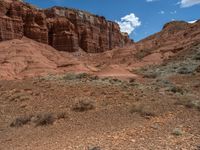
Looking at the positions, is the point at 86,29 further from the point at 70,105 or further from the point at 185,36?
the point at 70,105

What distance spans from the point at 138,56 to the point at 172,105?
4395 cm

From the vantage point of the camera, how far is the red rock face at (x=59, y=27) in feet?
186

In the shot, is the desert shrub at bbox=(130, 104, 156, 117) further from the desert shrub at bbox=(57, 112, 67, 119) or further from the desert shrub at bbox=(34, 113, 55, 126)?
the desert shrub at bbox=(34, 113, 55, 126)

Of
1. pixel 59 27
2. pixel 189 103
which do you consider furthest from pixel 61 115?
pixel 59 27

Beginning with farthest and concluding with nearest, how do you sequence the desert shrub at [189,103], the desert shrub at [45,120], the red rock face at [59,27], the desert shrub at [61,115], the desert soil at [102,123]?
the red rock face at [59,27] → the desert shrub at [189,103] → the desert shrub at [61,115] → the desert shrub at [45,120] → the desert soil at [102,123]

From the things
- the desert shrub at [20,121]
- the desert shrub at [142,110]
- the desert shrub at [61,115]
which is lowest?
the desert shrub at [20,121]

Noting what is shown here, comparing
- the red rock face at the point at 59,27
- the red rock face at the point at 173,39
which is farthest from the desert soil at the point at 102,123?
the red rock face at the point at 59,27

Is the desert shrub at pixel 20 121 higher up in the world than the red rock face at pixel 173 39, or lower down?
lower down

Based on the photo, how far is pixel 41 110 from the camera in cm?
1223

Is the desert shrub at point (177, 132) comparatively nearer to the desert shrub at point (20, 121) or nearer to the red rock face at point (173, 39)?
the desert shrub at point (20, 121)

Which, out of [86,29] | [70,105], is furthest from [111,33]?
[70,105]

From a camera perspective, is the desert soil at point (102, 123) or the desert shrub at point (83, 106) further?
the desert shrub at point (83, 106)

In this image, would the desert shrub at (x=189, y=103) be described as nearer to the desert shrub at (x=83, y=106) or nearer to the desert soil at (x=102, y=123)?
the desert soil at (x=102, y=123)

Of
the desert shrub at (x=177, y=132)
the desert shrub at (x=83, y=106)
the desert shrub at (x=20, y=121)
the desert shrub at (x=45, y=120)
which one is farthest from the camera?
the desert shrub at (x=83, y=106)
